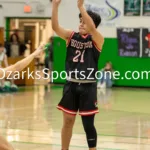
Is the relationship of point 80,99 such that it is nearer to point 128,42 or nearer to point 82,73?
point 82,73

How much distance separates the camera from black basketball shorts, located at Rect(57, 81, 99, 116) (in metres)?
7.17

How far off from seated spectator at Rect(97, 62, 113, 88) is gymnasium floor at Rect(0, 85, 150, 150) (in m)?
1.82

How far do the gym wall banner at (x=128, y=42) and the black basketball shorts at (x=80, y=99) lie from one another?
13.6m

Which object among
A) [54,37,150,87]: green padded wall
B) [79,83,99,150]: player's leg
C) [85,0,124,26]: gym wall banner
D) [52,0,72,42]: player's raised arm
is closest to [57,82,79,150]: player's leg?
[79,83,99,150]: player's leg

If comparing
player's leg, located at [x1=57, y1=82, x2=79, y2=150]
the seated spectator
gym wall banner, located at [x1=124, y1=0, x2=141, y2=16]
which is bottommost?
the seated spectator

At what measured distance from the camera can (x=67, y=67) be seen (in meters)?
7.21

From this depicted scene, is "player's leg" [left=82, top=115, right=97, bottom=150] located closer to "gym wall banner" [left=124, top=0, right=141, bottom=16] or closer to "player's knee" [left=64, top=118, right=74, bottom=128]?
"player's knee" [left=64, top=118, right=74, bottom=128]

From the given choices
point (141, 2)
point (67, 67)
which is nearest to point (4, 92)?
point (141, 2)

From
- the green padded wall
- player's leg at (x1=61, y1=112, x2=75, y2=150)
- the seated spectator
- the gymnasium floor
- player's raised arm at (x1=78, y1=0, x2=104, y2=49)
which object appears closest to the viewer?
player's raised arm at (x1=78, y1=0, x2=104, y2=49)

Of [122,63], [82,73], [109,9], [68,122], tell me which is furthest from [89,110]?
[109,9]

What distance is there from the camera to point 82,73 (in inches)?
284

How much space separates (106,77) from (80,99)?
43.7ft

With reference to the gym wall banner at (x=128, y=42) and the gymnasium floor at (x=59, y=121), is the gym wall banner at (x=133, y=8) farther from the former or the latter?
the gymnasium floor at (x=59, y=121)

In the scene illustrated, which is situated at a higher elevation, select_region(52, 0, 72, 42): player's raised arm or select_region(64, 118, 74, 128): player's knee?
select_region(52, 0, 72, 42): player's raised arm
